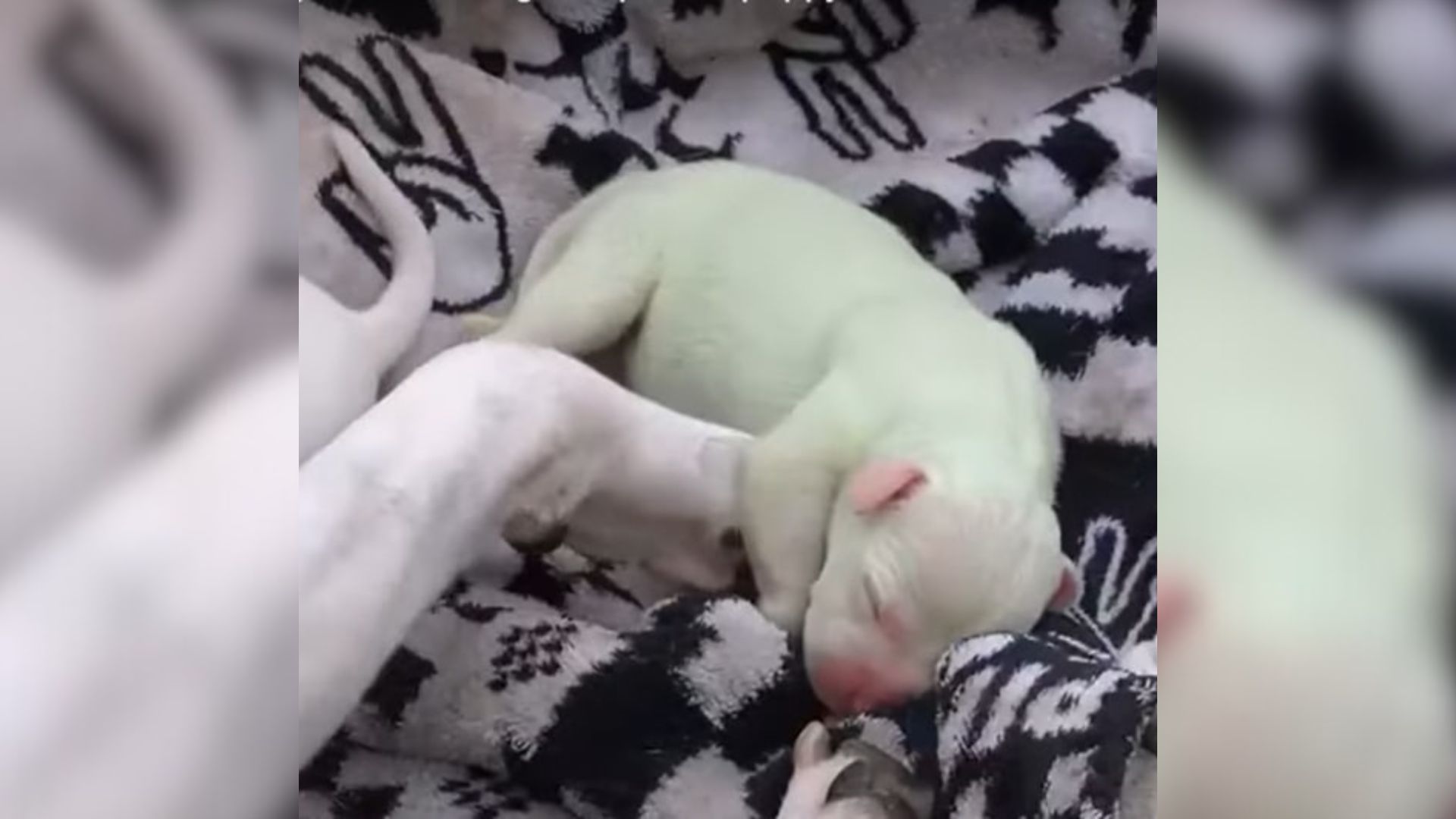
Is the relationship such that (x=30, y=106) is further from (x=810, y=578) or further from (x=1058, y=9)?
(x=1058, y=9)

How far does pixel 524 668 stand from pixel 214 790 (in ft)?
1.55

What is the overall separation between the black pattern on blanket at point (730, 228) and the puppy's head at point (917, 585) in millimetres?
18

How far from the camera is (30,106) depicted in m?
0.26

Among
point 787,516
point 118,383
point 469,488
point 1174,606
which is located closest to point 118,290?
point 118,383

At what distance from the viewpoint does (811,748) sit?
0.70 metres

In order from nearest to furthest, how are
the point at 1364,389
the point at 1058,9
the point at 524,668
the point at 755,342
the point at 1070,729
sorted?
the point at 1364,389 < the point at 1070,729 < the point at 524,668 < the point at 755,342 < the point at 1058,9

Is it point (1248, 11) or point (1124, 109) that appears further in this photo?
point (1124, 109)

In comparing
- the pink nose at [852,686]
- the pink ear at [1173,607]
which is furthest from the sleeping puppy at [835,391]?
the pink ear at [1173,607]

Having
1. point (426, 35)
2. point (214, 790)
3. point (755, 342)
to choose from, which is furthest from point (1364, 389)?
point (426, 35)

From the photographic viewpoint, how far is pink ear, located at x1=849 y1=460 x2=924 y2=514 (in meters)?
0.78

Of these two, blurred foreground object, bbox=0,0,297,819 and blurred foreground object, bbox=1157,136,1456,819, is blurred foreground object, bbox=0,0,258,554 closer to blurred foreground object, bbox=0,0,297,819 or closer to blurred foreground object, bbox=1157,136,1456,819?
blurred foreground object, bbox=0,0,297,819

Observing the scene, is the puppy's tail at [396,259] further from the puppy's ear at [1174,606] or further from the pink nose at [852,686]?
the puppy's ear at [1174,606]

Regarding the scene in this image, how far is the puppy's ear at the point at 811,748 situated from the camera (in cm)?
70

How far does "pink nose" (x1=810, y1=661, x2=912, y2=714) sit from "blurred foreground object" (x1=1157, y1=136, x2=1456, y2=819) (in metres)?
0.48
